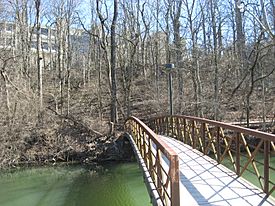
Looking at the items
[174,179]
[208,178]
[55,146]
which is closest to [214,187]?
→ [208,178]

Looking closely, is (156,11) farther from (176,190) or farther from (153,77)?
(176,190)

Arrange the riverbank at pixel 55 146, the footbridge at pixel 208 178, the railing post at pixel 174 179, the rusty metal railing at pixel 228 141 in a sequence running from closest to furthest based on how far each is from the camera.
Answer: the railing post at pixel 174 179
the footbridge at pixel 208 178
the rusty metal railing at pixel 228 141
the riverbank at pixel 55 146

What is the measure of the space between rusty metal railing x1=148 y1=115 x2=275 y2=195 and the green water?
2505mm

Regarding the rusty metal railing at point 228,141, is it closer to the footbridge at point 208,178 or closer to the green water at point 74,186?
the footbridge at point 208,178

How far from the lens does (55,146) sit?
62.8 ft

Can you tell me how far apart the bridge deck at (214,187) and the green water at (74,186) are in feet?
12.9

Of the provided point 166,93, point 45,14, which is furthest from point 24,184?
point 45,14

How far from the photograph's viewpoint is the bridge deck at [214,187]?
539 centimetres

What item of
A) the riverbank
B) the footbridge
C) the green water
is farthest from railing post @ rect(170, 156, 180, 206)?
the riverbank

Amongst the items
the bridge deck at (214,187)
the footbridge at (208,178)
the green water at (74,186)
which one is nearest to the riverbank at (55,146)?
the green water at (74,186)

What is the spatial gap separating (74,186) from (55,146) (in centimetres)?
542

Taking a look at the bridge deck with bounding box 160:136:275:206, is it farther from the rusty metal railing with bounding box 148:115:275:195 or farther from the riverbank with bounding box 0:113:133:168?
the riverbank with bounding box 0:113:133:168

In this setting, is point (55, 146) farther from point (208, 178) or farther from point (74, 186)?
point (208, 178)

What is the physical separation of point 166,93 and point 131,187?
1264 cm
